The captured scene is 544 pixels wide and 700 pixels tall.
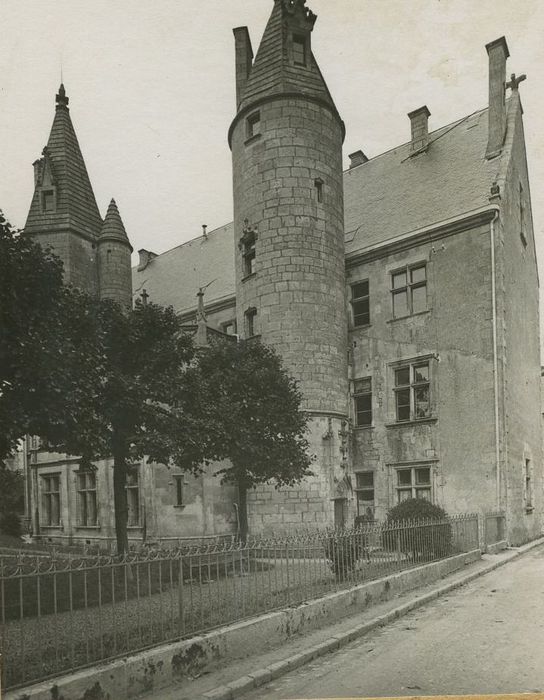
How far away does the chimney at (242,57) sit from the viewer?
77.9ft

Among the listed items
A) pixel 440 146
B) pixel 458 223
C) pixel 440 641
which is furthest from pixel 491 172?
pixel 440 641

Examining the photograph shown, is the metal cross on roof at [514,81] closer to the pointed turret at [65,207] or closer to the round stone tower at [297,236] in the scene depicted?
the round stone tower at [297,236]

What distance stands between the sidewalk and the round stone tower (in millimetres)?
8572

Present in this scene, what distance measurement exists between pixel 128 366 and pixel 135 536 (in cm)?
1253

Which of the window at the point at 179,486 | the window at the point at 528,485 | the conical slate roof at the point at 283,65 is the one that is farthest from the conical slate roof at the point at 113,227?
the window at the point at 528,485

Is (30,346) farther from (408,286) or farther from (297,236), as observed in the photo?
(408,286)

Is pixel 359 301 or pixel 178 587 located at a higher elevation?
pixel 359 301

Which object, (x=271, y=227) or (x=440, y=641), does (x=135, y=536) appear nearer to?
(x=271, y=227)

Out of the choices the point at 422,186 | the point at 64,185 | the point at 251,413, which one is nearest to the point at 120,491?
the point at 251,413

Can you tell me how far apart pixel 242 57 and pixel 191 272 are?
12.1m

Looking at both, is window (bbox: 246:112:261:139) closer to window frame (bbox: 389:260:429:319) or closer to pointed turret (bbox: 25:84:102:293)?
window frame (bbox: 389:260:429:319)

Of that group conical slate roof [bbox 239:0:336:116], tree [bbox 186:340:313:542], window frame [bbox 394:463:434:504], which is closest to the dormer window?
conical slate roof [bbox 239:0:336:116]

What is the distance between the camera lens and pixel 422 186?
2333 centimetres

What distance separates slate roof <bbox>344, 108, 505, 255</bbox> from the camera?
21.3 meters
